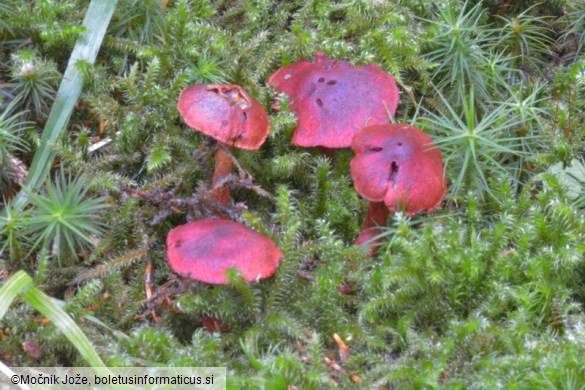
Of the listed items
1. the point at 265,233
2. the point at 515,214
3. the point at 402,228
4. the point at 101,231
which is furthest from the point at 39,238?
the point at 515,214

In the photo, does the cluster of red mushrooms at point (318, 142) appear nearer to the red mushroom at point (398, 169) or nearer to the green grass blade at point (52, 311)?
the red mushroom at point (398, 169)

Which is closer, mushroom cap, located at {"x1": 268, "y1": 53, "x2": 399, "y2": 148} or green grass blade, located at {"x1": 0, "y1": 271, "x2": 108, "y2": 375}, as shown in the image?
green grass blade, located at {"x1": 0, "y1": 271, "x2": 108, "y2": 375}

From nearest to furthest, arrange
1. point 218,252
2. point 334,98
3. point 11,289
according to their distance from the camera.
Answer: point 11,289 < point 218,252 < point 334,98

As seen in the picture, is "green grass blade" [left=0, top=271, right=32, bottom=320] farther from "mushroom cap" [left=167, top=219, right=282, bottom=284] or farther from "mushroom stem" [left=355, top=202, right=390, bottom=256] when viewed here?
"mushroom stem" [left=355, top=202, right=390, bottom=256]

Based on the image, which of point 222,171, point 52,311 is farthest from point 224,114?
point 52,311

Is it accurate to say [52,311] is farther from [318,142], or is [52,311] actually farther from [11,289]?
[318,142]

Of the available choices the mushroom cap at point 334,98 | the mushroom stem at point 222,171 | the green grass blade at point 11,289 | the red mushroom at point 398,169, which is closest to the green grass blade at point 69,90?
the green grass blade at point 11,289

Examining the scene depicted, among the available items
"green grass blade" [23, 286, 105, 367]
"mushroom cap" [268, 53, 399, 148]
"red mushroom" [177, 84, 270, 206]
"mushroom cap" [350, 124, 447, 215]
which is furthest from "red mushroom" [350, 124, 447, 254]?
"green grass blade" [23, 286, 105, 367]
